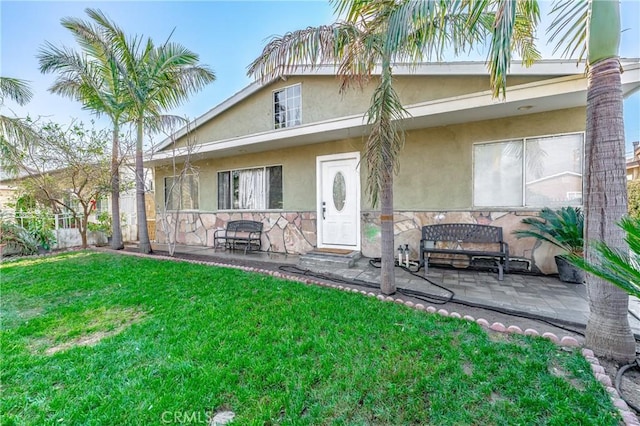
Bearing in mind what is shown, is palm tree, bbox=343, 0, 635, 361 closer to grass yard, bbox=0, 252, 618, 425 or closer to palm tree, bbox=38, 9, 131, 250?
grass yard, bbox=0, 252, 618, 425

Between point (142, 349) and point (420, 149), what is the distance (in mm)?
6035

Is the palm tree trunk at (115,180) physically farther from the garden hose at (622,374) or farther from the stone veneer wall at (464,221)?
the garden hose at (622,374)

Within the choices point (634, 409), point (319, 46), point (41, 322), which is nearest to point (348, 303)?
point (634, 409)

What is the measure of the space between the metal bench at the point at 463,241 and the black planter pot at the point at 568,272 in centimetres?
84

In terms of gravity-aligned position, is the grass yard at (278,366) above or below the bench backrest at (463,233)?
below

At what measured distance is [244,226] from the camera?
858 centimetres

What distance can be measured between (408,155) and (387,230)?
292 centimetres

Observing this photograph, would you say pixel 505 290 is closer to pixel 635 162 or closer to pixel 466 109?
pixel 466 109

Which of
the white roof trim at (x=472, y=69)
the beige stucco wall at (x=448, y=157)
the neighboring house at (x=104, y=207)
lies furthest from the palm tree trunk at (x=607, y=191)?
the neighboring house at (x=104, y=207)

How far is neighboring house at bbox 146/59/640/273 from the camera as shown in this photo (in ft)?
16.4

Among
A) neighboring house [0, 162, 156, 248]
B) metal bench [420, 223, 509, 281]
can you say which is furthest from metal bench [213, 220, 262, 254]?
metal bench [420, 223, 509, 281]

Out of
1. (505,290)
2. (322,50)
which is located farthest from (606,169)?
(322,50)

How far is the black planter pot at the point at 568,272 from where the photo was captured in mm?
4652

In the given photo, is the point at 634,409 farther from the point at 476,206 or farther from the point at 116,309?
the point at 116,309
